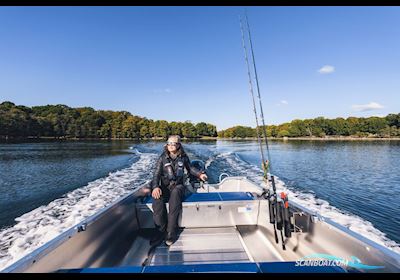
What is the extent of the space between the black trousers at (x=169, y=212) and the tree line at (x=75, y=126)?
77.3 m

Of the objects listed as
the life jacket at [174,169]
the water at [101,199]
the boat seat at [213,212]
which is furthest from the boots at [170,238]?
the water at [101,199]

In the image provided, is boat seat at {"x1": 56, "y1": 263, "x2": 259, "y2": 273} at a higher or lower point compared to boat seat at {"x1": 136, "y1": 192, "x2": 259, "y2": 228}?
higher

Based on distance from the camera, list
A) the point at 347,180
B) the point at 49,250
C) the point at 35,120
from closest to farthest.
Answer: the point at 49,250 → the point at 347,180 → the point at 35,120

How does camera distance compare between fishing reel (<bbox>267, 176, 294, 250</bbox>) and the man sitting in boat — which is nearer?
fishing reel (<bbox>267, 176, 294, 250</bbox>)

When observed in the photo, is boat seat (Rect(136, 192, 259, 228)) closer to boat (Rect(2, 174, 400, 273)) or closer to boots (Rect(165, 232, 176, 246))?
boat (Rect(2, 174, 400, 273))

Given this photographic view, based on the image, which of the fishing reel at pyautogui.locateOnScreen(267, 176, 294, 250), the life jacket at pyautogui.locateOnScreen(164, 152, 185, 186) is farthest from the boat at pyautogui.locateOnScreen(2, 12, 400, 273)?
the life jacket at pyautogui.locateOnScreen(164, 152, 185, 186)

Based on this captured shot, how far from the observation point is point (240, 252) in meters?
3.46

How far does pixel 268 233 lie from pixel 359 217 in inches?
206

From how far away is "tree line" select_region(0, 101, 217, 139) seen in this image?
65.4 metres

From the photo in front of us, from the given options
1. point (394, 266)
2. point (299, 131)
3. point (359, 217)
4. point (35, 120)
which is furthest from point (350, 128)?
point (35, 120)

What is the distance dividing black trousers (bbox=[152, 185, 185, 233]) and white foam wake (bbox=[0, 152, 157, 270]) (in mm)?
1887

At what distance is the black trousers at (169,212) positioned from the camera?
380cm

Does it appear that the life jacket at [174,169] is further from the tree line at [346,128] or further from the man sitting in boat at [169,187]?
the tree line at [346,128]
